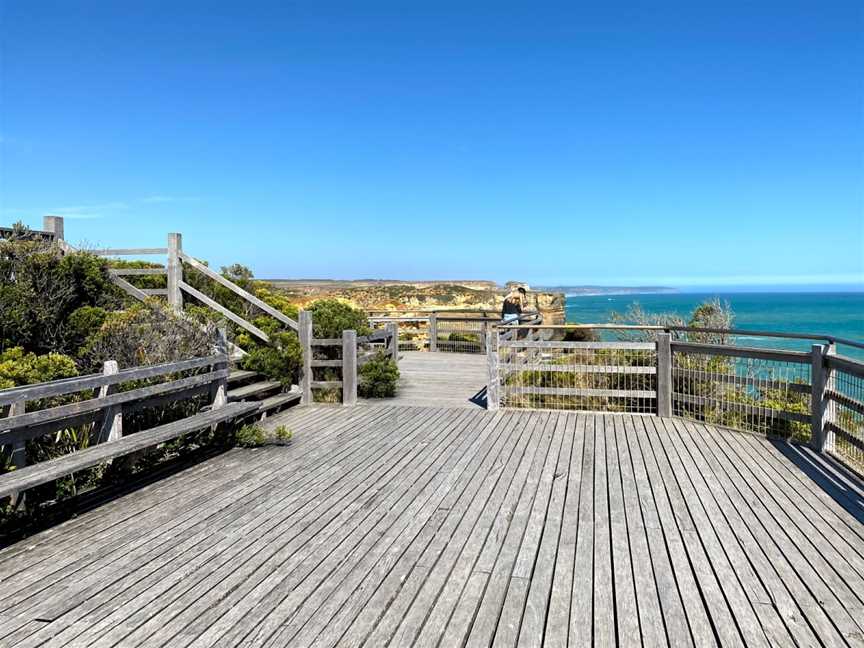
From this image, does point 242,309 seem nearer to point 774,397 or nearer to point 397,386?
point 397,386

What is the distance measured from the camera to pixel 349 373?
26.6ft

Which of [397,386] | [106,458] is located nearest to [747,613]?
[106,458]

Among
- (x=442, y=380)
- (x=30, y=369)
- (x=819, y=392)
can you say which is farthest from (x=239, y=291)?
(x=819, y=392)

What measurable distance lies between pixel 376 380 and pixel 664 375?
12.8ft

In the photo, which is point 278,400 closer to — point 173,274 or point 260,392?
point 260,392

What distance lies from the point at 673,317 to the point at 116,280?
10928mm

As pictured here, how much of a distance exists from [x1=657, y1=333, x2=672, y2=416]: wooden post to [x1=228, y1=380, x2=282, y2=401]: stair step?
483 centimetres

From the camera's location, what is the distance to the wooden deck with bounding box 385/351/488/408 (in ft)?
28.0

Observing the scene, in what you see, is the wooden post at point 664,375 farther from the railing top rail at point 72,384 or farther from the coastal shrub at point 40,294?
the coastal shrub at point 40,294

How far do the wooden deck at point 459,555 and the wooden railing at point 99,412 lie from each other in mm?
390

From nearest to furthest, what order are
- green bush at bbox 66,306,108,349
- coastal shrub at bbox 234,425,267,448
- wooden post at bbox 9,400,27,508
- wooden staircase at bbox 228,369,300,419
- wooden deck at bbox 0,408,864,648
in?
wooden deck at bbox 0,408,864,648, wooden post at bbox 9,400,27,508, coastal shrub at bbox 234,425,267,448, wooden staircase at bbox 228,369,300,419, green bush at bbox 66,306,108,349

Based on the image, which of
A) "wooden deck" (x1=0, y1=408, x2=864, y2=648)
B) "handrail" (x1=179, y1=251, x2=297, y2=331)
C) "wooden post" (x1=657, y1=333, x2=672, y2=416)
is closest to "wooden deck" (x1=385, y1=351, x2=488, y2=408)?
"handrail" (x1=179, y1=251, x2=297, y2=331)

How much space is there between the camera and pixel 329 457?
5477mm

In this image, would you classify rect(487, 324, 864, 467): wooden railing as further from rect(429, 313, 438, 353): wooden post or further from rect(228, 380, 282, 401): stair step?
rect(429, 313, 438, 353): wooden post
